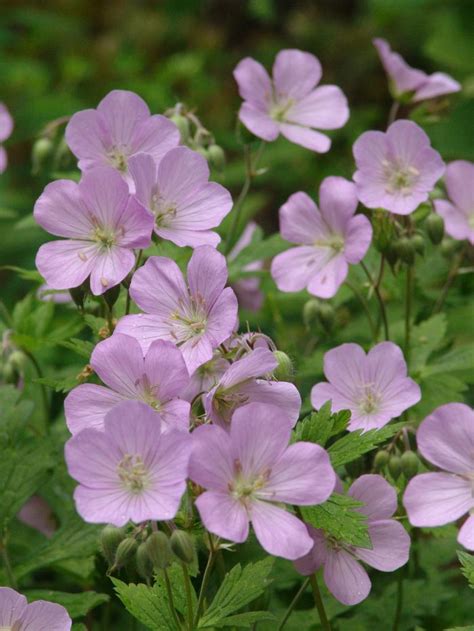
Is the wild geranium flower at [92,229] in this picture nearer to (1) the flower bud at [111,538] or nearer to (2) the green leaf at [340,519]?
(1) the flower bud at [111,538]

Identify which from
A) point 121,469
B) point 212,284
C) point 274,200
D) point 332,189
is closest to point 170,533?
point 121,469

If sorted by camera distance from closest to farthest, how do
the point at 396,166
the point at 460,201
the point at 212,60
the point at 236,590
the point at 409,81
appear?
the point at 236,590 < the point at 396,166 < the point at 460,201 < the point at 409,81 < the point at 212,60

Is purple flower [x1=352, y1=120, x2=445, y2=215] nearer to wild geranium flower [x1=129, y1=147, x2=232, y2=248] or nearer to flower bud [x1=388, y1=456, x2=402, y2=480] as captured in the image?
wild geranium flower [x1=129, y1=147, x2=232, y2=248]

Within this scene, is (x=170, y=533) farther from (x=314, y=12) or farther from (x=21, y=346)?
(x=314, y=12)

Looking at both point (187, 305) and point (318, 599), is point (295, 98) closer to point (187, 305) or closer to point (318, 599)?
point (187, 305)

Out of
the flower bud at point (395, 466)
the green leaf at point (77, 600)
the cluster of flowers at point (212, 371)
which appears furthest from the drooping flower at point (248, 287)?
the green leaf at point (77, 600)

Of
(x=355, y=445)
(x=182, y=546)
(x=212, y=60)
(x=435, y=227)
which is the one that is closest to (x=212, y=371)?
(x=355, y=445)
